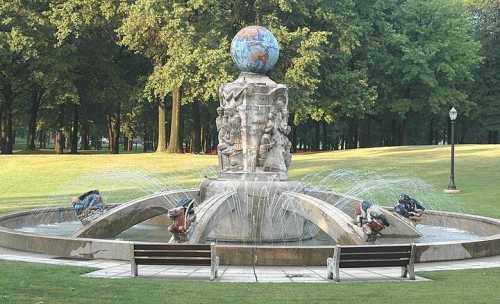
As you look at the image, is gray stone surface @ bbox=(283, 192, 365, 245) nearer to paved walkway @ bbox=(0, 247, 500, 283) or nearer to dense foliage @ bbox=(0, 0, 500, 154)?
paved walkway @ bbox=(0, 247, 500, 283)

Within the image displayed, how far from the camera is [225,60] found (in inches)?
1641

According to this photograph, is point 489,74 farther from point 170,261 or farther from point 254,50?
point 170,261

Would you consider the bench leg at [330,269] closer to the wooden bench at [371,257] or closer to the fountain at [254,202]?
the wooden bench at [371,257]

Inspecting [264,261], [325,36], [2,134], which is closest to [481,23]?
[325,36]

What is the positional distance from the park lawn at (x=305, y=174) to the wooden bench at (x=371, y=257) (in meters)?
11.5

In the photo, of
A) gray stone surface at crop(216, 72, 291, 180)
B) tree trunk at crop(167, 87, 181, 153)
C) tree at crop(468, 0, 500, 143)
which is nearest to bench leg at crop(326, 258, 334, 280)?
gray stone surface at crop(216, 72, 291, 180)

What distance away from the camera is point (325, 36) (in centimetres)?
4475

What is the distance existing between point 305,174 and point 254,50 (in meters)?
18.0

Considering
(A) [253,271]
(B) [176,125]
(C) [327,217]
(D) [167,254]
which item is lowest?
(A) [253,271]

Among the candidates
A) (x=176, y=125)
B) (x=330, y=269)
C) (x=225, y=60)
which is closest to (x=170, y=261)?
(x=330, y=269)

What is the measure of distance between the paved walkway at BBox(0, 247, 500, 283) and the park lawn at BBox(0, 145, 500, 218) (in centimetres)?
953

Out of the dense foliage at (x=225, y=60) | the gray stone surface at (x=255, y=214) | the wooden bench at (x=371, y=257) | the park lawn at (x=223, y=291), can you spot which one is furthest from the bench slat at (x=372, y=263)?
the dense foliage at (x=225, y=60)

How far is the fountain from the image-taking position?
14172mm

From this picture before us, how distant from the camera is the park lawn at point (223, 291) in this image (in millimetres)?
8945
